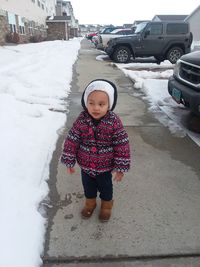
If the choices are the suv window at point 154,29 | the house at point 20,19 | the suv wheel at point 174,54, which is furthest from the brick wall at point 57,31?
the suv wheel at point 174,54

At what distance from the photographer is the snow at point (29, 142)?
8.51 ft

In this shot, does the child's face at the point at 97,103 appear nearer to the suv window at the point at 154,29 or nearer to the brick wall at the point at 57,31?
the suv window at the point at 154,29

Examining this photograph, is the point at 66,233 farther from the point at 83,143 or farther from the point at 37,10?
the point at 37,10

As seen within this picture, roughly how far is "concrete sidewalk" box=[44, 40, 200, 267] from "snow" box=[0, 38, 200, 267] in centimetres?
15

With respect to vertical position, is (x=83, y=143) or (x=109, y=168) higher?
(x=83, y=143)

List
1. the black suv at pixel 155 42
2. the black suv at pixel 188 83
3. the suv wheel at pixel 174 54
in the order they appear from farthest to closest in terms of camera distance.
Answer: the suv wheel at pixel 174 54 < the black suv at pixel 155 42 < the black suv at pixel 188 83

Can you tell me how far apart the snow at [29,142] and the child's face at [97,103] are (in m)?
1.04

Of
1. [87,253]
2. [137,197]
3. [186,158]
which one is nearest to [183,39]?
[186,158]

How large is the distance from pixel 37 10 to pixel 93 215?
38.2 m

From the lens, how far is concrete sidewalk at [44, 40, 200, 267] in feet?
8.28

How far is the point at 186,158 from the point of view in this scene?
4.28 meters

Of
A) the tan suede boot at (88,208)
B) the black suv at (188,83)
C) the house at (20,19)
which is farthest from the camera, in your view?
the house at (20,19)

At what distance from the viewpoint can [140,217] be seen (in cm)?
299

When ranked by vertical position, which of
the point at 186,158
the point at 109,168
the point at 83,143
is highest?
the point at 83,143
